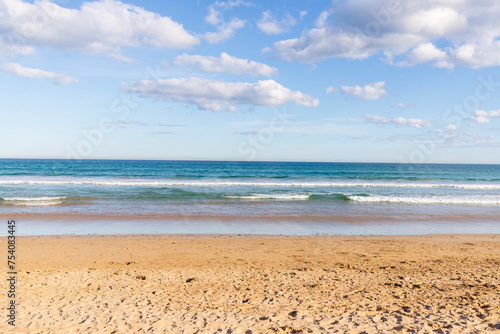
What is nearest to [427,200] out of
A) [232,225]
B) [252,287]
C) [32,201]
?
[232,225]

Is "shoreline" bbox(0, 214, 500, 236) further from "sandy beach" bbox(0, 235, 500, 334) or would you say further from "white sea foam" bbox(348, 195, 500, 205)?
"white sea foam" bbox(348, 195, 500, 205)

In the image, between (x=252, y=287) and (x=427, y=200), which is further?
(x=427, y=200)

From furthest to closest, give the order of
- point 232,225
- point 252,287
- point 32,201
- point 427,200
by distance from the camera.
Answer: point 427,200
point 32,201
point 232,225
point 252,287

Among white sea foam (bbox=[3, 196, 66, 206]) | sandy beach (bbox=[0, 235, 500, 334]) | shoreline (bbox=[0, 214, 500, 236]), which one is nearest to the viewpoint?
sandy beach (bbox=[0, 235, 500, 334])

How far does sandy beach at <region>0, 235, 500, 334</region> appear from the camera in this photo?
17.8 ft

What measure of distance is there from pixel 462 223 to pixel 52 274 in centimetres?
1728

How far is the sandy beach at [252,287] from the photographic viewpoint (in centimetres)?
543

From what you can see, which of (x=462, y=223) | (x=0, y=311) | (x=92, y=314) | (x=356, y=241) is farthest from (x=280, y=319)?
(x=462, y=223)

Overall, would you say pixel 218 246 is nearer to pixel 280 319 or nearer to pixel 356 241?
pixel 356 241

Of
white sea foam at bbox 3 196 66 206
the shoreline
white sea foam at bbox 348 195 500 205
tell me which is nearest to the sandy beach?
the shoreline

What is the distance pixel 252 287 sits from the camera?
707 cm

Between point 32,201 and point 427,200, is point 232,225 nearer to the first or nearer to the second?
point 32,201

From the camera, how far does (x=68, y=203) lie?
20.9 m

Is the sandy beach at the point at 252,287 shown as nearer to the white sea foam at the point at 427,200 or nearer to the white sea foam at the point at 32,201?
the white sea foam at the point at 32,201
